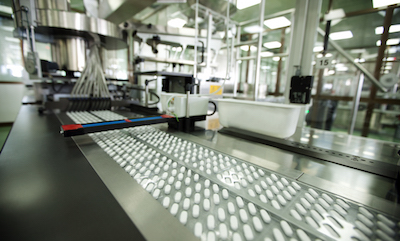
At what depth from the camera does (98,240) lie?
0.26 meters

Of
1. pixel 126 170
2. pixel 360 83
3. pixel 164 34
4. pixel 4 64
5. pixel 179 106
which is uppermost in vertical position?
pixel 164 34

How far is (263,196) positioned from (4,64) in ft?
13.7

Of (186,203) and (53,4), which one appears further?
(53,4)

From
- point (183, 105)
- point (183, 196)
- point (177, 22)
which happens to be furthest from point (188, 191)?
point (177, 22)

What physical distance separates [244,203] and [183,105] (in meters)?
0.68

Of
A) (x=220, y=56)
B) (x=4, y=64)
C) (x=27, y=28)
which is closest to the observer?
(x=27, y=28)

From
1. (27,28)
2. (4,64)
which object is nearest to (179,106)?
(27,28)

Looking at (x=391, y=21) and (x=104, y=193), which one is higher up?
(x=391, y=21)

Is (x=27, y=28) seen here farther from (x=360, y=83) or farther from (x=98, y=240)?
(x=360, y=83)

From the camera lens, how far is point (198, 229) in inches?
11.7

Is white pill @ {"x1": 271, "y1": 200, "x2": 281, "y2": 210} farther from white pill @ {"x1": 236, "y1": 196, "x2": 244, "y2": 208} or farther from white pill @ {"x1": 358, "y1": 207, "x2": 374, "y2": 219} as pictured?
white pill @ {"x1": 358, "y1": 207, "x2": 374, "y2": 219}

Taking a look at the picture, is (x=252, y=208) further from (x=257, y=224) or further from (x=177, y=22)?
(x=177, y=22)

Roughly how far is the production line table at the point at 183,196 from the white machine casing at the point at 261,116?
127mm

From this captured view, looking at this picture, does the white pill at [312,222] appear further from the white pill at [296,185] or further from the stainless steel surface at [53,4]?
the stainless steel surface at [53,4]
